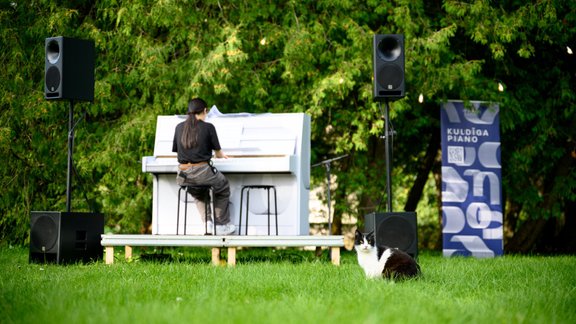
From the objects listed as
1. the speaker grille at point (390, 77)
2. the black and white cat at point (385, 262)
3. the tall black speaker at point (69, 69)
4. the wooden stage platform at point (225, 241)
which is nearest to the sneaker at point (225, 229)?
the wooden stage platform at point (225, 241)

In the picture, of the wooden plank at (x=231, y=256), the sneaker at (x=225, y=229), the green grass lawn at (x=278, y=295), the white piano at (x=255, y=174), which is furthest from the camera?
the white piano at (x=255, y=174)

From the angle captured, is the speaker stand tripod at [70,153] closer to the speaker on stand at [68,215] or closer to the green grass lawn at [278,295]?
the speaker on stand at [68,215]

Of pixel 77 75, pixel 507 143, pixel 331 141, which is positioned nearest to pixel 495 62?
pixel 507 143

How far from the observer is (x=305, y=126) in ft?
27.9

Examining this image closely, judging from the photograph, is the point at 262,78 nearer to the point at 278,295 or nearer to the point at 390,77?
the point at 390,77

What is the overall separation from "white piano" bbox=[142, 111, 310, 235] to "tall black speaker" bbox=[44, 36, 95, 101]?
3.17ft

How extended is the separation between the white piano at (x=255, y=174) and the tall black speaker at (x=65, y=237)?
0.83 metres

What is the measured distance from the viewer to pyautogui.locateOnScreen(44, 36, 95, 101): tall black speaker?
771 centimetres

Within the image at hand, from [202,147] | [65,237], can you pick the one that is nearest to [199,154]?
[202,147]

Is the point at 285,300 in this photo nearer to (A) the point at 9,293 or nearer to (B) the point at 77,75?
(A) the point at 9,293

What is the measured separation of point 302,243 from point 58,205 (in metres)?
4.91

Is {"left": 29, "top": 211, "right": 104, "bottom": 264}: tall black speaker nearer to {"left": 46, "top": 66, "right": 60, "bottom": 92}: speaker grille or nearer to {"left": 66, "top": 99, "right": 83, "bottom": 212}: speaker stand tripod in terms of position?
{"left": 66, "top": 99, "right": 83, "bottom": 212}: speaker stand tripod

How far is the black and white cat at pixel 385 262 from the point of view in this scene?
539 cm

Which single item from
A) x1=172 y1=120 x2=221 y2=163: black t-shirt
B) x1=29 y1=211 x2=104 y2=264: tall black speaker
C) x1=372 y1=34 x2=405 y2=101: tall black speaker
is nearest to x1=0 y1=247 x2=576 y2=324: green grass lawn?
x1=29 y1=211 x2=104 y2=264: tall black speaker
